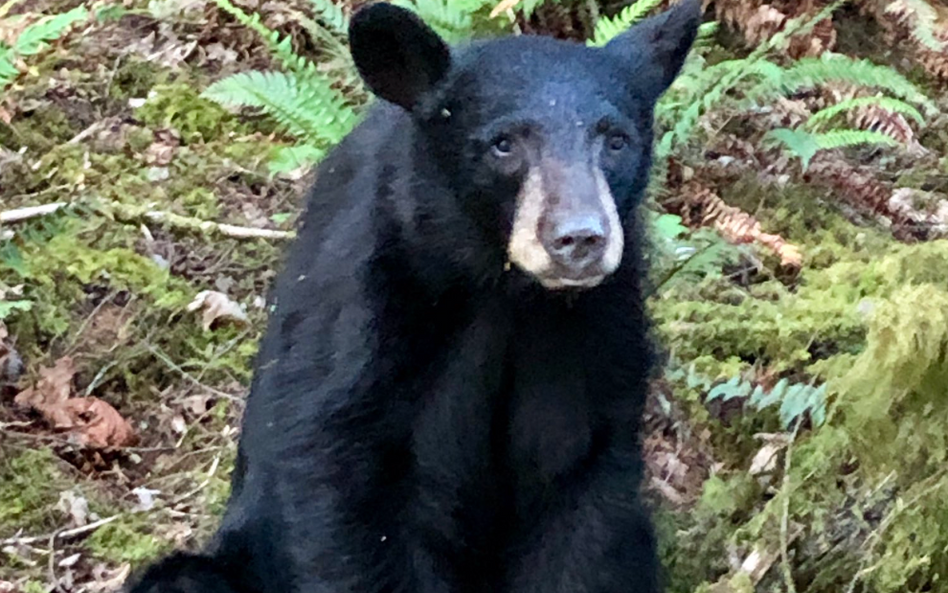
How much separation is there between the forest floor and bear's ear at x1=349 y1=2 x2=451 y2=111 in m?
1.56

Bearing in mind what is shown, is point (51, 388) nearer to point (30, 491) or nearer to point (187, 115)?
point (30, 491)

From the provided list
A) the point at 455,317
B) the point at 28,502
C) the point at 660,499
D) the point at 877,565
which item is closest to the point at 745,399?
the point at 660,499

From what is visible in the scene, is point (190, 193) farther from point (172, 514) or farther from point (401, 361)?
point (401, 361)

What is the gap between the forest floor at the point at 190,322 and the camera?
4.66m

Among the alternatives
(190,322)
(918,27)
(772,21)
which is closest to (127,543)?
(190,322)

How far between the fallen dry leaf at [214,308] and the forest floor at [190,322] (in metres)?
0.01

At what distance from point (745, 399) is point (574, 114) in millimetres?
1672

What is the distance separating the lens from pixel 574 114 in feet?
12.2

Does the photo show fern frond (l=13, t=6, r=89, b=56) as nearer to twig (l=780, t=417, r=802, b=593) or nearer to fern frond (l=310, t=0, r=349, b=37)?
fern frond (l=310, t=0, r=349, b=37)

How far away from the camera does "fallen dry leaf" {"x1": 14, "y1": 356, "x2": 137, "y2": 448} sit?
5352 millimetres

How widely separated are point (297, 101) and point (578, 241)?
2.56 metres

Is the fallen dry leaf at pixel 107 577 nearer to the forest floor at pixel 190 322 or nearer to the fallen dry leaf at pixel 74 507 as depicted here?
the forest floor at pixel 190 322

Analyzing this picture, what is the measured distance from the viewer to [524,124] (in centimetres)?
369

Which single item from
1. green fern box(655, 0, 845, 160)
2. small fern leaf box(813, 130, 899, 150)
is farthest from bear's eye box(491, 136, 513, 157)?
Answer: small fern leaf box(813, 130, 899, 150)
